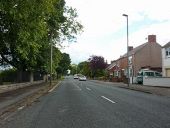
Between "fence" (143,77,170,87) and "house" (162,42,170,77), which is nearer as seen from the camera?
"fence" (143,77,170,87)

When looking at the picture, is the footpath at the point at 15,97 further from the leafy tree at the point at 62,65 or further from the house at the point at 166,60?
the leafy tree at the point at 62,65

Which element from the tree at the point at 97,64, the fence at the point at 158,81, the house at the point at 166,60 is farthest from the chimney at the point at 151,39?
the tree at the point at 97,64

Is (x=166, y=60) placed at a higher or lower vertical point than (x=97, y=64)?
lower

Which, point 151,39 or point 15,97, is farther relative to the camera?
point 151,39

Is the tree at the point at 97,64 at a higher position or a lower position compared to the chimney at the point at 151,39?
lower

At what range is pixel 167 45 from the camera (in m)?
54.8

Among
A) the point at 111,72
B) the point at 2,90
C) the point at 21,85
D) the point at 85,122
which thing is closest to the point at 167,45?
the point at 21,85

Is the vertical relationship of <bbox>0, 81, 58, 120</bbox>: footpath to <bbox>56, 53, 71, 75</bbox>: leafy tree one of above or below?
below

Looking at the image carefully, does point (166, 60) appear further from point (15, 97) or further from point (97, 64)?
point (97, 64)

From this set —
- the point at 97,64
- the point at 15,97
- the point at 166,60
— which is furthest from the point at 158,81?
the point at 97,64

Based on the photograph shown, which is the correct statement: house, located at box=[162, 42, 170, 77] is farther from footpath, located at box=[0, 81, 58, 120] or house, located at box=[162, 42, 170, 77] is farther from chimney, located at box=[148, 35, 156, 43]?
chimney, located at box=[148, 35, 156, 43]

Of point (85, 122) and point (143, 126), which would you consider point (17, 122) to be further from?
point (143, 126)

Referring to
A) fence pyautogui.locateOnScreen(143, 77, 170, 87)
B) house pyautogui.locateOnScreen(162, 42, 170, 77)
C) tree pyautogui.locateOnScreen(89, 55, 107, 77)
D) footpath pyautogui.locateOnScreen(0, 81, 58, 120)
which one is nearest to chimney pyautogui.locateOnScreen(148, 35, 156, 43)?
house pyautogui.locateOnScreen(162, 42, 170, 77)

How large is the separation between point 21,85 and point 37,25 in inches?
790
